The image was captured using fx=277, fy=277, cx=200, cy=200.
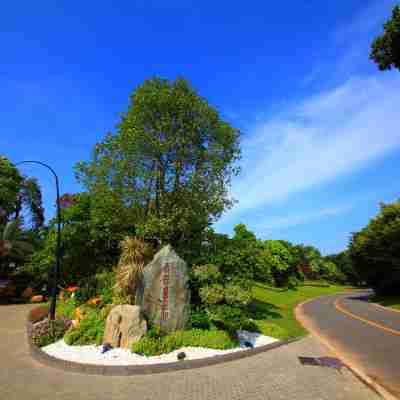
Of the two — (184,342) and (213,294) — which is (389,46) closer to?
(213,294)

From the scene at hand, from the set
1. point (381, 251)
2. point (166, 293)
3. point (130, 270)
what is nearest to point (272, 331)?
point (166, 293)

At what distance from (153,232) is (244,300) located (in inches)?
255

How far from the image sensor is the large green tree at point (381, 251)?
84.3ft

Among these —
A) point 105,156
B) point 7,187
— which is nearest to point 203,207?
point 105,156

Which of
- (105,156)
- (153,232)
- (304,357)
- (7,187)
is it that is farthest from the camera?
(7,187)

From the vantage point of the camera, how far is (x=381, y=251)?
90.4ft

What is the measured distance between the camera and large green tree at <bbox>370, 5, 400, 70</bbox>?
40.9 feet

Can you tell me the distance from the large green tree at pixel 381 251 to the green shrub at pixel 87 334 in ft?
84.2

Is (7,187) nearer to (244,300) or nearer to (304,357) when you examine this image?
(244,300)

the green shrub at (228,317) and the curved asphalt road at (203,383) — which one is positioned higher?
the green shrub at (228,317)

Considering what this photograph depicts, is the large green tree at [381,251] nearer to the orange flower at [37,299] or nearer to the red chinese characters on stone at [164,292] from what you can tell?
the red chinese characters on stone at [164,292]

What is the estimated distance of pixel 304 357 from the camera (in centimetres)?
934

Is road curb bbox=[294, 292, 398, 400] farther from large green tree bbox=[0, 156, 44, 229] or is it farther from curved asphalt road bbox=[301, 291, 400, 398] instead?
large green tree bbox=[0, 156, 44, 229]

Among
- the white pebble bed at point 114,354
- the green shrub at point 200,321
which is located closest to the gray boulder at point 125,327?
the white pebble bed at point 114,354
